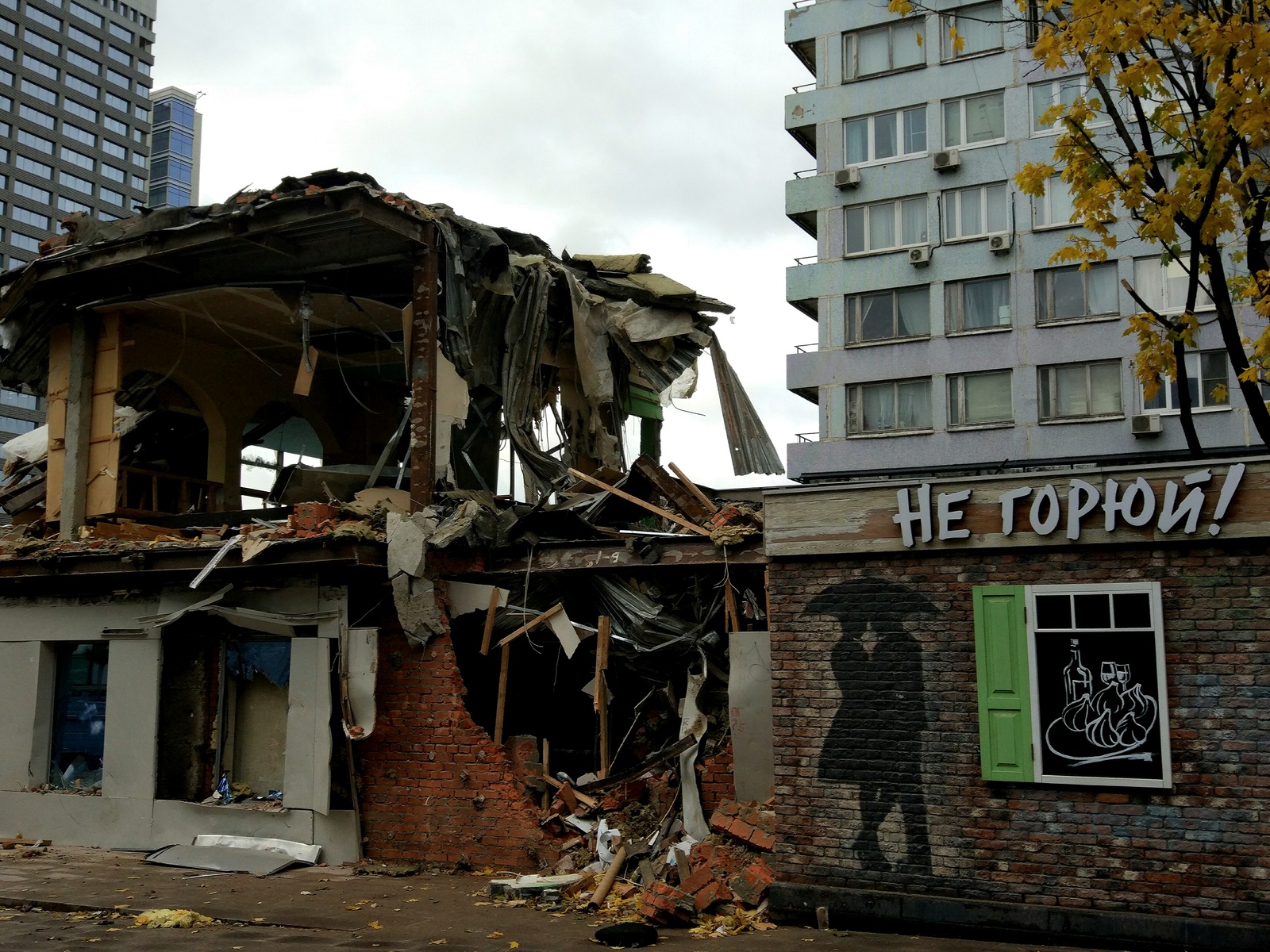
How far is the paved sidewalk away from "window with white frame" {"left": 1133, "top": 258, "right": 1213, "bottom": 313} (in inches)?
990

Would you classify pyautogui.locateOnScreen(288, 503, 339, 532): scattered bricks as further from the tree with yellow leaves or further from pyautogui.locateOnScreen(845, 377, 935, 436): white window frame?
pyautogui.locateOnScreen(845, 377, 935, 436): white window frame

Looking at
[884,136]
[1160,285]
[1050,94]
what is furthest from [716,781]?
[884,136]

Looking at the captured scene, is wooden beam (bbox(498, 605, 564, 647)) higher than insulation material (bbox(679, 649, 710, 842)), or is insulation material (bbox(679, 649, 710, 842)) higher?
wooden beam (bbox(498, 605, 564, 647))

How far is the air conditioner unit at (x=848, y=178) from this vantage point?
112ft

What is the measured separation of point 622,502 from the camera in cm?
1286

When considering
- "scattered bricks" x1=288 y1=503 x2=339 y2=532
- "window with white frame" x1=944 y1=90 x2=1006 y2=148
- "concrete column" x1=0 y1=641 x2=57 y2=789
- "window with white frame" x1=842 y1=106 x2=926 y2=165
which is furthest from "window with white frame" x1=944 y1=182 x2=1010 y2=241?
"concrete column" x1=0 y1=641 x2=57 y2=789

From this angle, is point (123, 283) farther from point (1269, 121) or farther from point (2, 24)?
point (2, 24)

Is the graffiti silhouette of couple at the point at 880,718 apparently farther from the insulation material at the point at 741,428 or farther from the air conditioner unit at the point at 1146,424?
the air conditioner unit at the point at 1146,424

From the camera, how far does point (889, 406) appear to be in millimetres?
33156

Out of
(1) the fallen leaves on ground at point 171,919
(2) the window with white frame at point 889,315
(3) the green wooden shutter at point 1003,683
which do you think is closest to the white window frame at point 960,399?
(2) the window with white frame at point 889,315

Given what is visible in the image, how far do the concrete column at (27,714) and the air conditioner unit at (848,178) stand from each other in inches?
1034

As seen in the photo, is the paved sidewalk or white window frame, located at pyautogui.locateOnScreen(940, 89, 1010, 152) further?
white window frame, located at pyautogui.locateOnScreen(940, 89, 1010, 152)

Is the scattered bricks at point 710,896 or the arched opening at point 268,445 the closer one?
the scattered bricks at point 710,896

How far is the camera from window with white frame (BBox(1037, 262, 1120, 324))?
1200 inches
